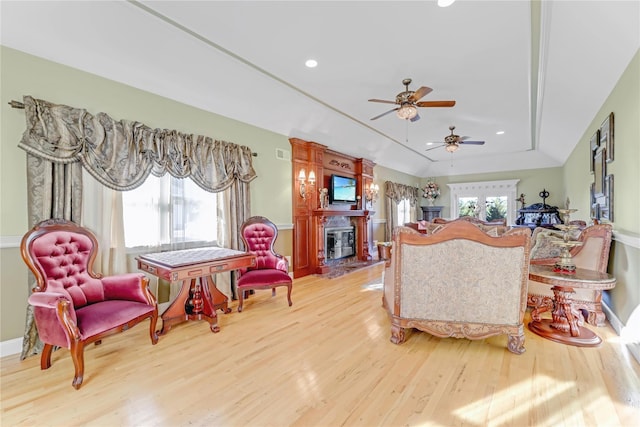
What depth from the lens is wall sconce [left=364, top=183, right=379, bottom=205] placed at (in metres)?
7.35

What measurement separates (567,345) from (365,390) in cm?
205

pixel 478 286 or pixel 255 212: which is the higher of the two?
pixel 255 212

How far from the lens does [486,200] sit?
386 inches

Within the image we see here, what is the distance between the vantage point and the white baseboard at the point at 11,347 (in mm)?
2451

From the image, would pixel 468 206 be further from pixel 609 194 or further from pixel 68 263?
pixel 68 263

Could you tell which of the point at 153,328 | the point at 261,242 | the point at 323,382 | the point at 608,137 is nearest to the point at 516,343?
the point at 323,382

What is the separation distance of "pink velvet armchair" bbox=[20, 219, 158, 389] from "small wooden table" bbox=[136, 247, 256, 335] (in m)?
0.26

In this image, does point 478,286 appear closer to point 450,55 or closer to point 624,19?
point 624,19

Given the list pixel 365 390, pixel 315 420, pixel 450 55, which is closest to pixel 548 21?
pixel 450 55

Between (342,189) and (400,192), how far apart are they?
3.20 meters

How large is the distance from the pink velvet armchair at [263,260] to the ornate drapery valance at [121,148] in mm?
734

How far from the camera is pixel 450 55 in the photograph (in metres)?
3.31

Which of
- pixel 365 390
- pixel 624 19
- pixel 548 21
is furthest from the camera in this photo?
pixel 548 21

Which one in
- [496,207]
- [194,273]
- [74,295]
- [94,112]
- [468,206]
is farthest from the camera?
[468,206]
